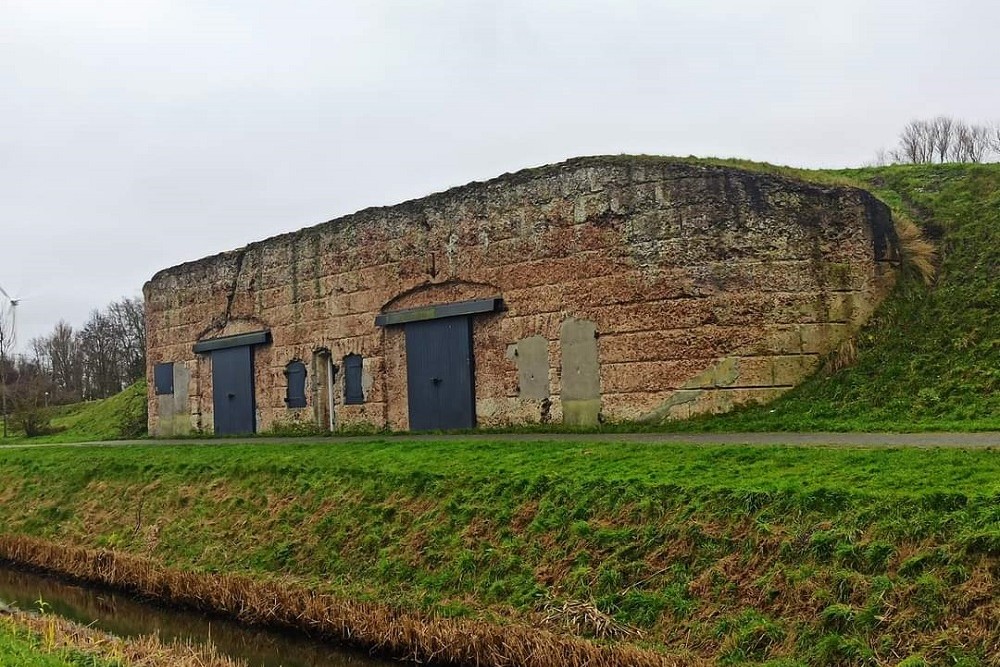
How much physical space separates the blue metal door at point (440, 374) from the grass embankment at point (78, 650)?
27.5 ft

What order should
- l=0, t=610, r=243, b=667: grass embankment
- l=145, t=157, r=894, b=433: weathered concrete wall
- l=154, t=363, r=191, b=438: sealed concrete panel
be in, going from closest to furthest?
l=0, t=610, r=243, b=667: grass embankment → l=145, t=157, r=894, b=433: weathered concrete wall → l=154, t=363, r=191, b=438: sealed concrete panel

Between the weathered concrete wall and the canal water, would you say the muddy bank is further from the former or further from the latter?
the weathered concrete wall

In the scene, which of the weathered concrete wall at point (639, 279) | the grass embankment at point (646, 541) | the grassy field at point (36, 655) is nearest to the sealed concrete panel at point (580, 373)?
the weathered concrete wall at point (639, 279)

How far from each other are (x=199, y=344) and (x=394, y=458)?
12269 millimetres

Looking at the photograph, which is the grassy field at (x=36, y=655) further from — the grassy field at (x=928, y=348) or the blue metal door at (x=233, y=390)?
→ the blue metal door at (x=233, y=390)

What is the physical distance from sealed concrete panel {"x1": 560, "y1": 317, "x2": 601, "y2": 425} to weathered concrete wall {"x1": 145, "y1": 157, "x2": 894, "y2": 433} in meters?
0.03

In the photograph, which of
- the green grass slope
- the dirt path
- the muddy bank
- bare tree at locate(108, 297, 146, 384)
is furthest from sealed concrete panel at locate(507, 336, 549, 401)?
bare tree at locate(108, 297, 146, 384)

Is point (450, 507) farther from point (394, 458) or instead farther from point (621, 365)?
point (621, 365)

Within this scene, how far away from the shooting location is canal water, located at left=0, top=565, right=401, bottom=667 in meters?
9.98

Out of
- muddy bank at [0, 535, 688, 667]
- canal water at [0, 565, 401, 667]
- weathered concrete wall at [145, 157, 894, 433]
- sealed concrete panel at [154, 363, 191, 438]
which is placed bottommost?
canal water at [0, 565, 401, 667]

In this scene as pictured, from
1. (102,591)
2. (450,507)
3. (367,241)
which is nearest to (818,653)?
(450,507)

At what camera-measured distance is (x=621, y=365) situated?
51.5ft

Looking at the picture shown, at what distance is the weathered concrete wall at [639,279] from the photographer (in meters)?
15.3

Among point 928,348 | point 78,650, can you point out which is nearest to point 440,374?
point 928,348
